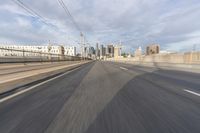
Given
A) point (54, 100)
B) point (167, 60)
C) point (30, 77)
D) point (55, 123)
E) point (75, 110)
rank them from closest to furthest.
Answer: point (55, 123) < point (75, 110) < point (54, 100) < point (30, 77) < point (167, 60)

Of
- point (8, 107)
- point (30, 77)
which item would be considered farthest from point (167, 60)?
point (8, 107)

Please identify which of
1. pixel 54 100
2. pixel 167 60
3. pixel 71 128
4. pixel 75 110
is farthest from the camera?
pixel 167 60

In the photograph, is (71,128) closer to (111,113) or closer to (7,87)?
(111,113)

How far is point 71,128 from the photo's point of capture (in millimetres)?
4195

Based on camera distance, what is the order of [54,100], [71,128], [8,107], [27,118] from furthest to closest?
[54,100], [8,107], [27,118], [71,128]

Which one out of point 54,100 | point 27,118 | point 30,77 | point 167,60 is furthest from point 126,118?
point 167,60

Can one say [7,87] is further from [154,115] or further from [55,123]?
[154,115]

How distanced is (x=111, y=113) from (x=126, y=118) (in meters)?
0.55

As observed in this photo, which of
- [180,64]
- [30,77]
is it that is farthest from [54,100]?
[180,64]

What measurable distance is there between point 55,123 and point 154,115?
2279 millimetres

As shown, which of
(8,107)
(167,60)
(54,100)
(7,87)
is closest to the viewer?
(8,107)

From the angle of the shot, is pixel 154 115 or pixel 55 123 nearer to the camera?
pixel 55 123

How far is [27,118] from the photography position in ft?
16.3

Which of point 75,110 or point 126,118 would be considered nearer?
point 126,118
